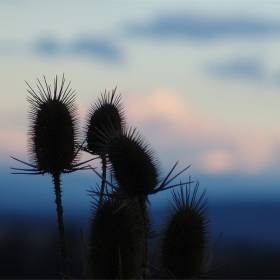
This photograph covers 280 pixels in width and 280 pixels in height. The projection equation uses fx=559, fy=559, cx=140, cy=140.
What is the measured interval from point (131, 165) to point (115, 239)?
0.78 meters

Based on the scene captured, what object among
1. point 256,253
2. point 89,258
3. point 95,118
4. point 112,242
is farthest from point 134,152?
point 256,253

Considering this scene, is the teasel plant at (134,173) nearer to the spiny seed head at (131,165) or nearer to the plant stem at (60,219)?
the spiny seed head at (131,165)

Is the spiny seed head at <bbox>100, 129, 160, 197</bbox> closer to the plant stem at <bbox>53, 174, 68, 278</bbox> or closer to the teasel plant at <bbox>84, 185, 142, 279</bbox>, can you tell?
the teasel plant at <bbox>84, 185, 142, 279</bbox>

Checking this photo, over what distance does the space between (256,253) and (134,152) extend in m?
15.6

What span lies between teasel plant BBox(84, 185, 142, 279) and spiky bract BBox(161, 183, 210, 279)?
0.46 m

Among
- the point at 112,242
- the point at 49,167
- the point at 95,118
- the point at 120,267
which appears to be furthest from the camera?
the point at 95,118

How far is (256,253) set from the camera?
19984mm

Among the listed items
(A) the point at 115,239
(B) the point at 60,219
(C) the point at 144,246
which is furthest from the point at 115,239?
(B) the point at 60,219

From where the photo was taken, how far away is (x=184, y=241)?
6.02 meters

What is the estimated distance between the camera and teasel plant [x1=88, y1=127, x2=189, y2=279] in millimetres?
5289

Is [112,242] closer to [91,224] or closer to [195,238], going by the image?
[91,224]

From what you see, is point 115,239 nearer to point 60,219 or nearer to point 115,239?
point 115,239

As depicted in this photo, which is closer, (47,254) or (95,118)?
(95,118)

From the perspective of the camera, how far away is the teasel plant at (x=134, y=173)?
529 cm
